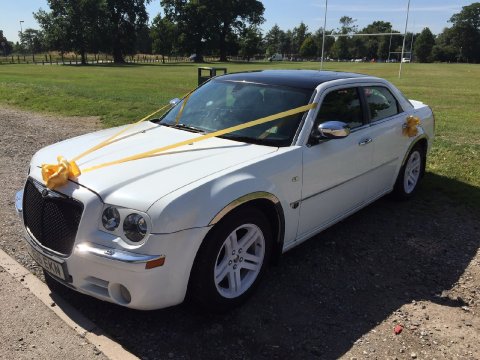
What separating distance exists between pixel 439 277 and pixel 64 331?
9.88ft

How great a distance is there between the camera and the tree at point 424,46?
120375mm

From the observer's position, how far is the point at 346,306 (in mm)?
3471

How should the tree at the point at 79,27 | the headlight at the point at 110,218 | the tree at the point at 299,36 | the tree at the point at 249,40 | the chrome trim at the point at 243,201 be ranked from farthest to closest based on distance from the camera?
the tree at the point at 299,36 < the tree at the point at 249,40 < the tree at the point at 79,27 < the chrome trim at the point at 243,201 < the headlight at the point at 110,218

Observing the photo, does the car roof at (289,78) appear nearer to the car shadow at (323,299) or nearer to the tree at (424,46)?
the car shadow at (323,299)

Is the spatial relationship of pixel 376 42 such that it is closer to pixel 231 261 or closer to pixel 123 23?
pixel 123 23

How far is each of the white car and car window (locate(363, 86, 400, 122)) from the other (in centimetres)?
3

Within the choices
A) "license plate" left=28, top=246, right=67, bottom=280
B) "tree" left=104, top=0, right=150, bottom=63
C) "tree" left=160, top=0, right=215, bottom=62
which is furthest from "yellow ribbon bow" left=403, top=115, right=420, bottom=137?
"tree" left=160, top=0, right=215, bottom=62

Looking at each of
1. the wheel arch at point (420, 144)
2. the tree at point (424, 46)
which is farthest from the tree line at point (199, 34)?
the wheel arch at point (420, 144)

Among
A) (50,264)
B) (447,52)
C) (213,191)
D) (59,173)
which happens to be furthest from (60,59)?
(447,52)

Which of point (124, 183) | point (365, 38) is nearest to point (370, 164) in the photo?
point (124, 183)

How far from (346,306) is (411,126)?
2.72 meters

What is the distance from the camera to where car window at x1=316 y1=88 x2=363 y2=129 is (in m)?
4.15

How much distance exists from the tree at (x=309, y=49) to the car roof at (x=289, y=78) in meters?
135

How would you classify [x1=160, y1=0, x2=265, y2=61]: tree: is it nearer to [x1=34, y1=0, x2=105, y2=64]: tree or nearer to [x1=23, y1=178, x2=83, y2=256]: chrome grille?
[x1=34, y1=0, x2=105, y2=64]: tree
